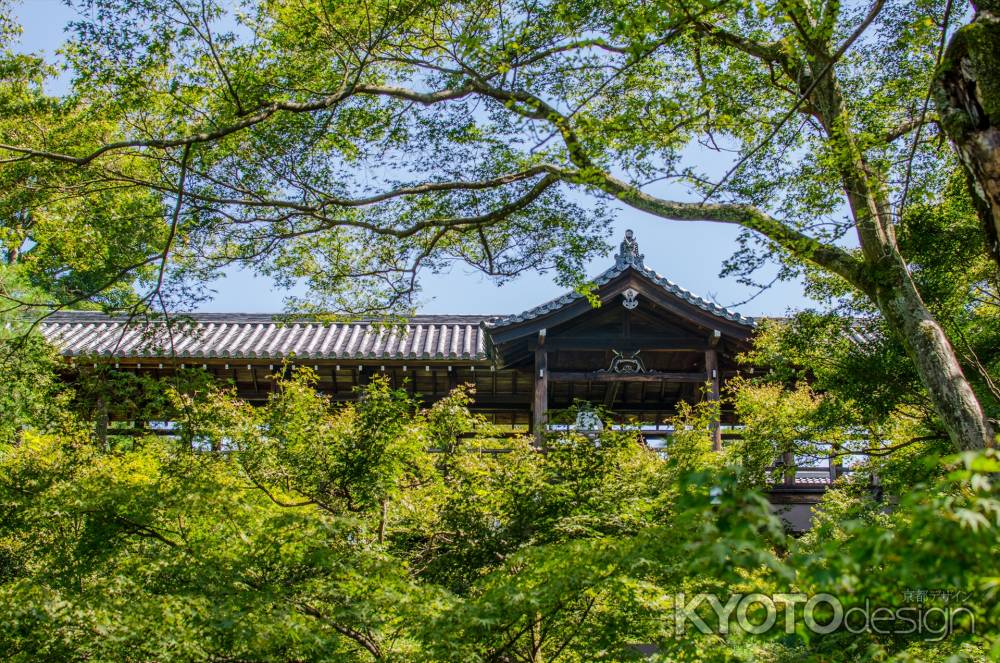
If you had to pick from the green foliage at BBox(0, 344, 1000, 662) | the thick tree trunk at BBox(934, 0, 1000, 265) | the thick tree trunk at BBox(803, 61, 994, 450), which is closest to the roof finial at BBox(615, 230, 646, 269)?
the green foliage at BBox(0, 344, 1000, 662)

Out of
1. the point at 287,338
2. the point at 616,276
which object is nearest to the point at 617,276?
the point at 616,276

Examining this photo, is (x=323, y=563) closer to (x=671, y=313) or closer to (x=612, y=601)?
(x=612, y=601)

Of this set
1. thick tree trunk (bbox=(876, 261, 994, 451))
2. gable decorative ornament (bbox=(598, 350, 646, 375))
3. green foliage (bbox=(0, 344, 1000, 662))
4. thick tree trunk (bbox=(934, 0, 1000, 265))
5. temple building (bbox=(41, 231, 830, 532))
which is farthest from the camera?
gable decorative ornament (bbox=(598, 350, 646, 375))

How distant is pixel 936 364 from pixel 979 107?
1686mm

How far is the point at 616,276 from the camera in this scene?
13.2 m

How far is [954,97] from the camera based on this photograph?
482cm

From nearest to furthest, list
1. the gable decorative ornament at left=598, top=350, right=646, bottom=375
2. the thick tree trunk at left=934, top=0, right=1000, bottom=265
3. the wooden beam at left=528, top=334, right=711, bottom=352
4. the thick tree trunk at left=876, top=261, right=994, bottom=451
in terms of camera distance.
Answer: the thick tree trunk at left=934, top=0, right=1000, bottom=265 → the thick tree trunk at left=876, top=261, right=994, bottom=451 → the gable decorative ornament at left=598, top=350, right=646, bottom=375 → the wooden beam at left=528, top=334, right=711, bottom=352

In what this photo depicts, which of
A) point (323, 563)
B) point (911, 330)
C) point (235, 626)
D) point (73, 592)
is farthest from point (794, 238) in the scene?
point (73, 592)

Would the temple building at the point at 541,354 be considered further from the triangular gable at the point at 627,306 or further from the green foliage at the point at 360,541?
the green foliage at the point at 360,541

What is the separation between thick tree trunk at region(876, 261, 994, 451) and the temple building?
255 inches

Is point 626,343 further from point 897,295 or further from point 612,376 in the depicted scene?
point 897,295

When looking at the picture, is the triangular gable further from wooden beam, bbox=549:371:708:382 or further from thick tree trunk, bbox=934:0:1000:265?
thick tree trunk, bbox=934:0:1000:265

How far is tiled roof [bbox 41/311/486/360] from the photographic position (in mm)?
14289

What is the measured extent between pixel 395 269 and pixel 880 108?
16.3 feet
